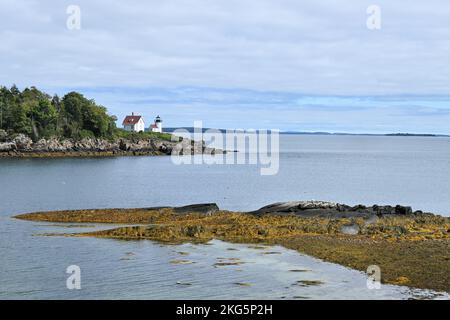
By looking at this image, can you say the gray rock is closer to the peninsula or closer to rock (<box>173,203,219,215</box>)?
rock (<box>173,203,219,215</box>)

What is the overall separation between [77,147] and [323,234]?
464 feet

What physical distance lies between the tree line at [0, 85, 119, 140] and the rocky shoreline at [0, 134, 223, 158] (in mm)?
3375

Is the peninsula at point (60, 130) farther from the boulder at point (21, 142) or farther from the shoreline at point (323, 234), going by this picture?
the shoreline at point (323, 234)

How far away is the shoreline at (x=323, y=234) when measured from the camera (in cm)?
2936

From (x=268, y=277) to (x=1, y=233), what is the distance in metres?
23.7

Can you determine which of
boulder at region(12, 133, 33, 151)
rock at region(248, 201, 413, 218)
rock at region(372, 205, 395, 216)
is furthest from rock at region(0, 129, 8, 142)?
rock at region(372, 205, 395, 216)

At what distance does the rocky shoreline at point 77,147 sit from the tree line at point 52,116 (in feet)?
11.1

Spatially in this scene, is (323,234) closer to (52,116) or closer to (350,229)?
(350,229)

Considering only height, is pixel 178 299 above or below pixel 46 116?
below

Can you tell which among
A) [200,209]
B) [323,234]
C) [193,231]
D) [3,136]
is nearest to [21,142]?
[3,136]

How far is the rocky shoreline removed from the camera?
158 meters
